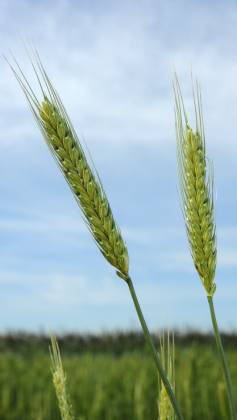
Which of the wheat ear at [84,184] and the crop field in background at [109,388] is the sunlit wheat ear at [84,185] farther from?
the crop field in background at [109,388]

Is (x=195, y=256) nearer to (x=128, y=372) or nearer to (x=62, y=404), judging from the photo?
(x=62, y=404)

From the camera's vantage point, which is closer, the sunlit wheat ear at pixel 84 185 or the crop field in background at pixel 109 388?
the sunlit wheat ear at pixel 84 185

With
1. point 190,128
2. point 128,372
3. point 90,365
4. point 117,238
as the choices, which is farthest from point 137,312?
point 90,365

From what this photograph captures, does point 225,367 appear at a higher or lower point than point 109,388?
lower

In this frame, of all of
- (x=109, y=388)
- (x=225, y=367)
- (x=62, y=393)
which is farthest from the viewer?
(x=109, y=388)

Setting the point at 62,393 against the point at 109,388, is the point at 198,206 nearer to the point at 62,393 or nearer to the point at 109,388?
the point at 62,393

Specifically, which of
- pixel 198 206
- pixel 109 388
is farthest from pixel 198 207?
pixel 109 388

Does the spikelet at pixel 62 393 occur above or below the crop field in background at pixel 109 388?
below

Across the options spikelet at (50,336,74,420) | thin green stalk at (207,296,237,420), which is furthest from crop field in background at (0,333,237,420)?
thin green stalk at (207,296,237,420)

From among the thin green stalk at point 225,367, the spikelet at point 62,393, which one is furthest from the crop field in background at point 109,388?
the thin green stalk at point 225,367

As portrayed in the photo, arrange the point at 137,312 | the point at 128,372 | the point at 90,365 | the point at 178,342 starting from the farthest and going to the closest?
the point at 178,342
the point at 90,365
the point at 128,372
the point at 137,312

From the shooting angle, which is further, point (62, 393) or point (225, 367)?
point (62, 393)
